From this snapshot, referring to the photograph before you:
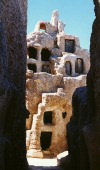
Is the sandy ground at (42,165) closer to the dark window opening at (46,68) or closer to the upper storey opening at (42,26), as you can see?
the dark window opening at (46,68)

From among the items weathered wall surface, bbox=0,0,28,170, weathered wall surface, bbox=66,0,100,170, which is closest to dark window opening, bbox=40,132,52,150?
weathered wall surface, bbox=0,0,28,170

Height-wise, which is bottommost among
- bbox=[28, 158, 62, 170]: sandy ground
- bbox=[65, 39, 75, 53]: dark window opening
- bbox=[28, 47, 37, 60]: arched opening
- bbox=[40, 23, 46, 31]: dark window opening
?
bbox=[28, 158, 62, 170]: sandy ground

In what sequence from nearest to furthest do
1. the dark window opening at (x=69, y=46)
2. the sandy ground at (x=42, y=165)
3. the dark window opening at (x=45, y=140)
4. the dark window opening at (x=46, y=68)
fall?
the sandy ground at (x=42, y=165), the dark window opening at (x=45, y=140), the dark window opening at (x=46, y=68), the dark window opening at (x=69, y=46)

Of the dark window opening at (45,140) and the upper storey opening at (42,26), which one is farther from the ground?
the upper storey opening at (42,26)

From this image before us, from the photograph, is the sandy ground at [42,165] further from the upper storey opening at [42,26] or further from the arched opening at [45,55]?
the upper storey opening at [42,26]

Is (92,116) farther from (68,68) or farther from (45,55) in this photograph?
(45,55)

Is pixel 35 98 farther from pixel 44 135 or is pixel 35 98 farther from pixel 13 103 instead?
pixel 13 103

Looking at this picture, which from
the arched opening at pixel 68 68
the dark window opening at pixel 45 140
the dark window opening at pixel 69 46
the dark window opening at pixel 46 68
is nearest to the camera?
the dark window opening at pixel 45 140

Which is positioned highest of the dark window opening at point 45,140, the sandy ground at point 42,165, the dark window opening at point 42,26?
the dark window opening at point 42,26

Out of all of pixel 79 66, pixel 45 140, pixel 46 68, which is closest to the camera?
pixel 45 140

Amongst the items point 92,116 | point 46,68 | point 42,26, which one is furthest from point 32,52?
point 92,116

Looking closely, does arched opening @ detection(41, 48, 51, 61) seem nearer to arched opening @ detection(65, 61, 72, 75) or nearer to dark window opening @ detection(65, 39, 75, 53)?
dark window opening @ detection(65, 39, 75, 53)

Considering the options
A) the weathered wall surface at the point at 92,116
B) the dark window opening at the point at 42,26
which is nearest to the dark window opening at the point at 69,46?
the dark window opening at the point at 42,26

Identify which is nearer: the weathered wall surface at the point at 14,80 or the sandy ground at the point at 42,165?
the weathered wall surface at the point at 14,80
